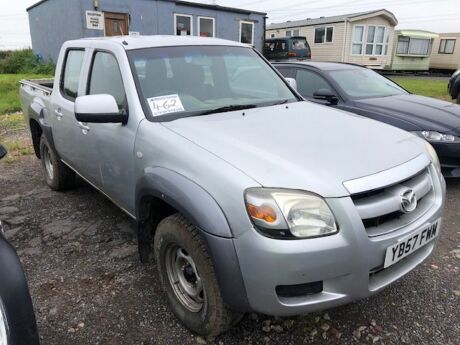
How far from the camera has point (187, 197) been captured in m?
2.08

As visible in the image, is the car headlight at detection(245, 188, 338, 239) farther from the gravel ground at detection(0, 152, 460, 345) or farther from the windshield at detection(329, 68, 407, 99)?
the windshield at detection(329, 68, 407, 99)

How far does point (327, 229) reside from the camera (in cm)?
191

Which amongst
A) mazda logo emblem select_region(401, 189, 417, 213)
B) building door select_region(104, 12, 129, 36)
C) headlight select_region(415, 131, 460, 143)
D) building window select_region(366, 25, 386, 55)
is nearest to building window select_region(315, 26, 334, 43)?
building window select_region(366, 25, 386, 55)

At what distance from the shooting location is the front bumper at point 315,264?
1.85m

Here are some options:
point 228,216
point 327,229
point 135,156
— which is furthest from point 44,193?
point 327,229

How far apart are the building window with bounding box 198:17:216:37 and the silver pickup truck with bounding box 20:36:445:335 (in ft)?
52.4

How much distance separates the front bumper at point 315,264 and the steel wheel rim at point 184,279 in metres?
0.53

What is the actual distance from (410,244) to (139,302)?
1.76 meters

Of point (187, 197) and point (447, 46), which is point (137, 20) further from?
point (447, 46)

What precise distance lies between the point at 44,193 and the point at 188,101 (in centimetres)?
281

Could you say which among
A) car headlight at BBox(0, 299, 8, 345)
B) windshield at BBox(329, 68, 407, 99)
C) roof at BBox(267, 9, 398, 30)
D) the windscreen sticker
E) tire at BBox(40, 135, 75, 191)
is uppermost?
roof at BBox(267, 9, 398, 30)

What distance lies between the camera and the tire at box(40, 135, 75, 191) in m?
4.57

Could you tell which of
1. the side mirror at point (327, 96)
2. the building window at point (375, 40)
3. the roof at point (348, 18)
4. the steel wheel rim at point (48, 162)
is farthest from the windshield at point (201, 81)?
the building window at point (375, 40)

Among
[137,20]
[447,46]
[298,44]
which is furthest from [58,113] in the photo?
[447,46]
